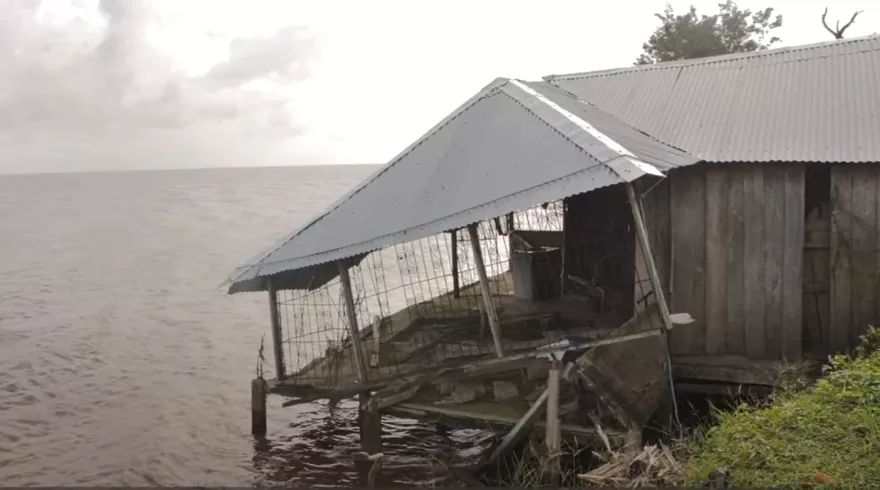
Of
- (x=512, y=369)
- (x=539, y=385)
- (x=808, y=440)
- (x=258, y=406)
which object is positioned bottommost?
(x=258, y=406)

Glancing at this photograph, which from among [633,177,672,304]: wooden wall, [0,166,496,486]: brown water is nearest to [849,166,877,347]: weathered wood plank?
[633,177,672,304]: wooden wall

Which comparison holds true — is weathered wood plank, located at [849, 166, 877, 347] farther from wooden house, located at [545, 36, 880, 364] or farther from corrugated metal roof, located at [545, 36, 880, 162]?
corrugated metal roof, located at [545, 36, 880, 162]

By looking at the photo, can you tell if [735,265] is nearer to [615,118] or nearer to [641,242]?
[641,242]

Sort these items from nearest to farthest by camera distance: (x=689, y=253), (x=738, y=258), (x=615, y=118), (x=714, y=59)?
(x=738, y=258)
(x=689, y=253)
(x=615, y=118)
(x=714, y=59)

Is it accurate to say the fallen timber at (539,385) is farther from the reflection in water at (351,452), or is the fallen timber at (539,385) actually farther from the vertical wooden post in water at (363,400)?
the reflection in water at (351,452)

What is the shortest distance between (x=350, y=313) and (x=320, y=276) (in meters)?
1.03

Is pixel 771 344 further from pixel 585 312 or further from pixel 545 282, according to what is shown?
pixel 545 282

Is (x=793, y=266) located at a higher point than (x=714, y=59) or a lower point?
lower

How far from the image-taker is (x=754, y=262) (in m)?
9.88

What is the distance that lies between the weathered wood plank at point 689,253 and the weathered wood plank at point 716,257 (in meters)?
0.06

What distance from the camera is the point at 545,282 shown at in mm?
12703

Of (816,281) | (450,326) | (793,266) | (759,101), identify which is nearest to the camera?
(793,266)

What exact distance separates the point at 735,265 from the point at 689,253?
1.94ft

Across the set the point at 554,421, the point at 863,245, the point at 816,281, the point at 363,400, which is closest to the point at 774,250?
the point at 816,281
